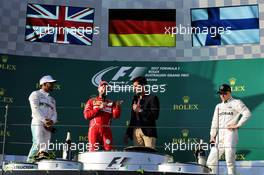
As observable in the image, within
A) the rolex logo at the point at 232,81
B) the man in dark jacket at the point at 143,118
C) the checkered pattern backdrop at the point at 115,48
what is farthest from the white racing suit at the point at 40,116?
the rolex logo at the point at 232,81

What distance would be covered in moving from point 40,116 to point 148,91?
72.3 inches

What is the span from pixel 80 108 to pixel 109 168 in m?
2.71

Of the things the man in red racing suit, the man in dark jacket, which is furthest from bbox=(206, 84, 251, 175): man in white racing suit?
the man in red racing suit

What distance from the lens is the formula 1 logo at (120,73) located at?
7387 mm

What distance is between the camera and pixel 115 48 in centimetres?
755

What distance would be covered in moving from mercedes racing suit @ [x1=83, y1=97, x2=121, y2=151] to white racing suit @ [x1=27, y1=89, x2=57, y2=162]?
1.11ft

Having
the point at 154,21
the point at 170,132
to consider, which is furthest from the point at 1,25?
the point at 170,132

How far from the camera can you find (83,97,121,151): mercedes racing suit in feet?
19.0

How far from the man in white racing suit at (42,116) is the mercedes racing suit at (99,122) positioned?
0.33 meters

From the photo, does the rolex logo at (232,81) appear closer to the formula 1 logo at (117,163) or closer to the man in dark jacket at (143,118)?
the man in dark jacket at (143,118)

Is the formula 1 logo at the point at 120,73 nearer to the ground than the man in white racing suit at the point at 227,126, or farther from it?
farther from it

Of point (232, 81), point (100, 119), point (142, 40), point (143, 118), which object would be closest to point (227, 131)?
point (143, 118)

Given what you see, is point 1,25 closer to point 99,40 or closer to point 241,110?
point 99,40

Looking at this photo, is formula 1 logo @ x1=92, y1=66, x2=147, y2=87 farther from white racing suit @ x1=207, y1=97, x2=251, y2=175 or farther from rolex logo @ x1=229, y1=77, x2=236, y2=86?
white racing suit @ x1=207, y1=97, x2=251, y2=175
